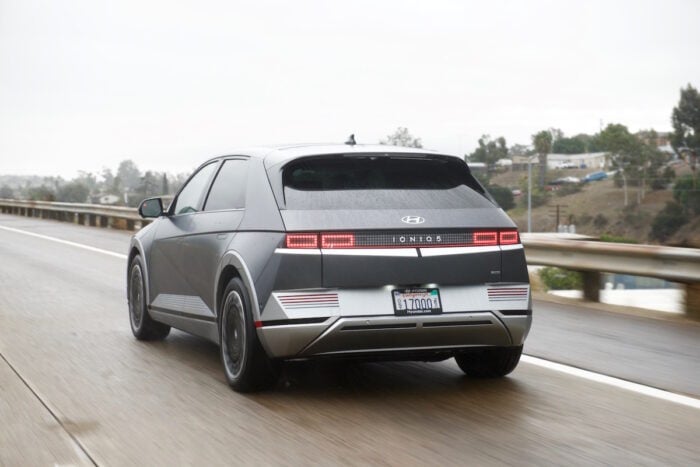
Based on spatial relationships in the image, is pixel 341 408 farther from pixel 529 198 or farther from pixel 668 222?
pixel 668 222

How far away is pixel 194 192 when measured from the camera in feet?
27.4

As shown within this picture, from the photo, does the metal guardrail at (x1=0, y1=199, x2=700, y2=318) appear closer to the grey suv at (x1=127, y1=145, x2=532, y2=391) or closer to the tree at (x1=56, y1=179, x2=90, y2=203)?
the grey suv at (x1=127, y1=145, x2=532, y2=391)

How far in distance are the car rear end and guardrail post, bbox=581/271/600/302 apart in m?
5.77

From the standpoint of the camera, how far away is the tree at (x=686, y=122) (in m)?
139

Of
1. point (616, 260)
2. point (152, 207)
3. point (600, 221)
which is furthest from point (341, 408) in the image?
point (600, 221)

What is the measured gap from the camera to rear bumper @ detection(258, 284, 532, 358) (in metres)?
6.18

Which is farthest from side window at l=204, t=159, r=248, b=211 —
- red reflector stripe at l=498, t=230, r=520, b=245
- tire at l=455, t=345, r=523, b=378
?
tire at l=455, t=345, r=523, b=378

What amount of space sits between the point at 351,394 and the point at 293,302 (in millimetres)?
871

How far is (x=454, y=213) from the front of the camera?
6512 millimetres

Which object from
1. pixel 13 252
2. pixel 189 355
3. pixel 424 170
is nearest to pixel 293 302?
pixel 424 170

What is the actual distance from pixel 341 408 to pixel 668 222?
376ft

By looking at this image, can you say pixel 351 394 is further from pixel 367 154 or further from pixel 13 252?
pixel 13 252

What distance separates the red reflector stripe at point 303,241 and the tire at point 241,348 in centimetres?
52

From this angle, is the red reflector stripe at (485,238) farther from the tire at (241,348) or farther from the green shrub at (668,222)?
the green shrub at (668,222)
